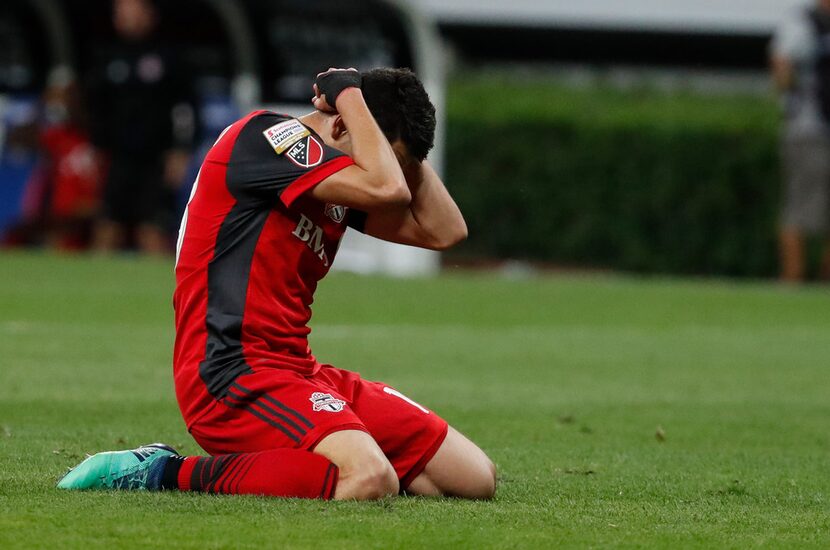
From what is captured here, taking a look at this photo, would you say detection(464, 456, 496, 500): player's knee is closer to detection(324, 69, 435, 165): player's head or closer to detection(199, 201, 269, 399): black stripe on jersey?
detection(199, 201, 269, 399): black stripe on jersey

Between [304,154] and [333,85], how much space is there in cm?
32

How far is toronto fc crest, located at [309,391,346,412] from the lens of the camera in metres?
5.09

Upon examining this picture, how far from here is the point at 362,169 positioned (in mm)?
5172

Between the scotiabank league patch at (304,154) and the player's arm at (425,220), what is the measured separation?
665 mm

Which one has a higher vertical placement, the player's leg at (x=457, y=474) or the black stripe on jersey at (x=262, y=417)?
the black stripe on jersey at (x=262, y=417)

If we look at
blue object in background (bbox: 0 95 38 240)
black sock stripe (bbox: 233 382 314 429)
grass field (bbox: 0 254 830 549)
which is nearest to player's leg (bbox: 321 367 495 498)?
grass field (bbox: 0 254 830 549)

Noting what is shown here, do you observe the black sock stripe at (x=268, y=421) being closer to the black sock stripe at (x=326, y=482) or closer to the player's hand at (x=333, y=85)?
the black sock stripe at (x=326, y=482)

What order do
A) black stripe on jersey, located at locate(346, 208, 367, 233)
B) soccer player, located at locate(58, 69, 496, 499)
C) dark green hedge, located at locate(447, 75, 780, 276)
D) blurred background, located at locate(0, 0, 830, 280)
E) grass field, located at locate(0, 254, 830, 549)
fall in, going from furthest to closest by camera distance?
dark green hedge, located at locate(447, 75, 780, 276)
blurred background, located at locate(0, 0, 830, 280)
black stripe on jersey, located at locate(346, 208, 367, 233)
soccer player, located at locate(58, 69, 496, 499)
grass field, located at locate(0, 254, 830, 549)

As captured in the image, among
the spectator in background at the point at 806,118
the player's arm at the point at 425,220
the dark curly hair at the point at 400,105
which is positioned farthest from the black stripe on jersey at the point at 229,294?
the spectator in background at the point at 806,118

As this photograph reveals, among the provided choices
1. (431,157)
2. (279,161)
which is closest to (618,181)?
(431,157)

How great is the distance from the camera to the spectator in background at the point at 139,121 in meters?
16.7

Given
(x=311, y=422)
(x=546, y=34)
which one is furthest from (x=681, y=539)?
(x=546, y=34)

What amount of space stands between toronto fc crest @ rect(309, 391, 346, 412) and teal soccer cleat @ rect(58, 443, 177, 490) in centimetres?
54

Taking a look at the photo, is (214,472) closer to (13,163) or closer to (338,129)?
(338,129)
